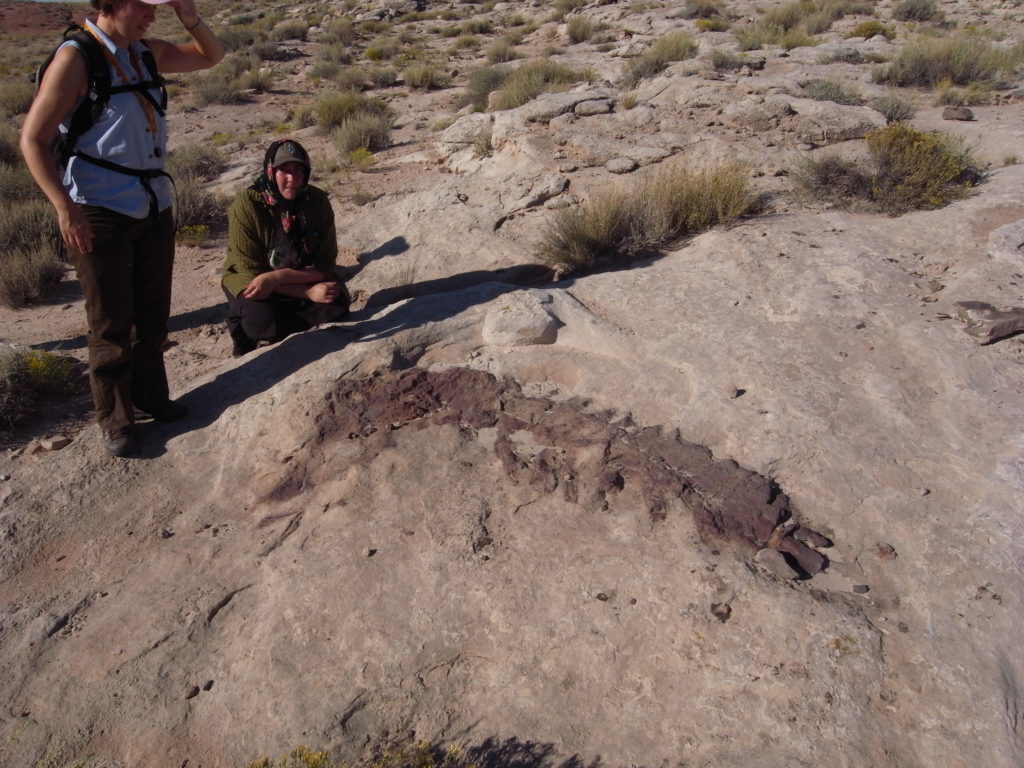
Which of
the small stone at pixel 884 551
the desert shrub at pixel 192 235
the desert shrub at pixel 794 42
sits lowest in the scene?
the desert shrub at pixel 192 235

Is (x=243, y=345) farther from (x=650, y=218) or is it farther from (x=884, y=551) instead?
(x=884, y=551)

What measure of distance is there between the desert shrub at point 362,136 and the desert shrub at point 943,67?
20.1 ft

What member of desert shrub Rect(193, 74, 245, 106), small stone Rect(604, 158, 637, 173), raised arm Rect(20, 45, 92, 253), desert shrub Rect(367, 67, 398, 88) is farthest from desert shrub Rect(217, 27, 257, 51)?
Answer: raised arm Rect(20, 45, 92, 253)

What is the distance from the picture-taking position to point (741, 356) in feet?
10.7

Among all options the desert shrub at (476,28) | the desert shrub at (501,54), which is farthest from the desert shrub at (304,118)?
the desert shrub at (476,28)

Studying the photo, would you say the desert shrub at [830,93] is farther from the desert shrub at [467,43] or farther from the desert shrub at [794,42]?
the desert shrub at [467,43]

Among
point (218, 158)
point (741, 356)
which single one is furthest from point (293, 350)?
point (218, 158)

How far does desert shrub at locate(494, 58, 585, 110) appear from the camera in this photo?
8570 mm

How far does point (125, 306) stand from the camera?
2943 mm

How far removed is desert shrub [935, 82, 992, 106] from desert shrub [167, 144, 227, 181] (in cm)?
845

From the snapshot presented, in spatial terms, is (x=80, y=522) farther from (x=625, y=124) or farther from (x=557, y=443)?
(x=625, y=124)

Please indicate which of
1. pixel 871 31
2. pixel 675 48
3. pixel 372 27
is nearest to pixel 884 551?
pixel 675 48

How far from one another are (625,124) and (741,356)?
168 inches

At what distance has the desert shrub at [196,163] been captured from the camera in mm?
8344
